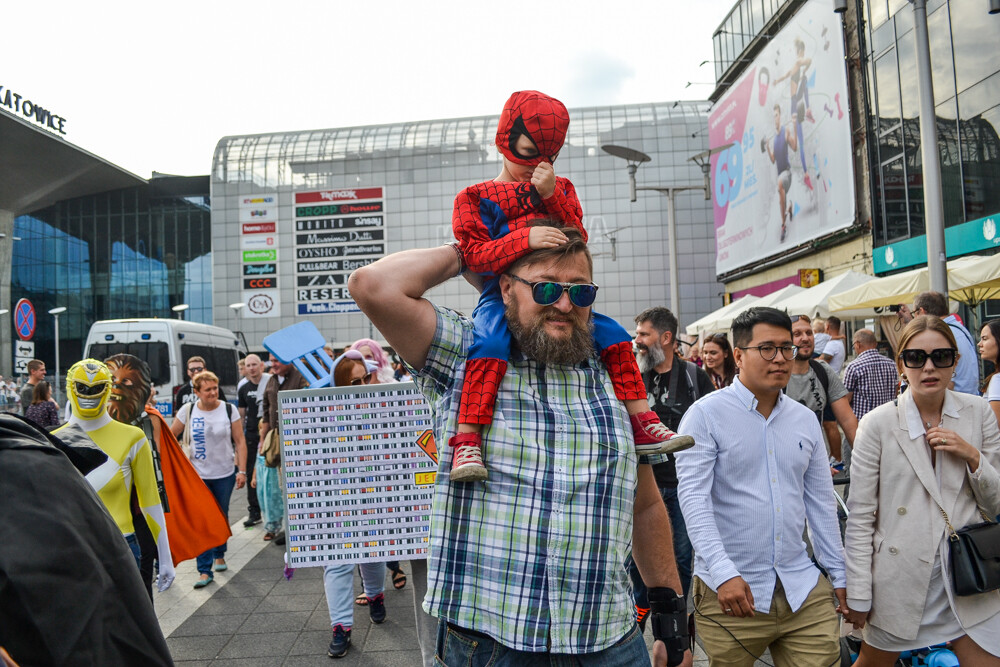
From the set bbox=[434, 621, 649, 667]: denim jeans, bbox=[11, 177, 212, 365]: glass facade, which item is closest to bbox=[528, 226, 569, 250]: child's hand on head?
bbox=[434, 621, 649, 667]: denim jeans

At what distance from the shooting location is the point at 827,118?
19656 mm

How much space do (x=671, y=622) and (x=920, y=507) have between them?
1.61m

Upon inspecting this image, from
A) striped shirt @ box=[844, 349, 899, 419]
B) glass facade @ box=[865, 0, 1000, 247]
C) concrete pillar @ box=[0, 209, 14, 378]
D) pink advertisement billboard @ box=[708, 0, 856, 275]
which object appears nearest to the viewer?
striped shirt @ box=[844, 349, 899, 419]

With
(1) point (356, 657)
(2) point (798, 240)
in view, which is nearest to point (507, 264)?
(1) point (356, 657)

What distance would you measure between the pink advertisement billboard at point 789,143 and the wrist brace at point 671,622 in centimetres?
1747

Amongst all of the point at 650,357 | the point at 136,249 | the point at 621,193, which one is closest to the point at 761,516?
the point at 650,357

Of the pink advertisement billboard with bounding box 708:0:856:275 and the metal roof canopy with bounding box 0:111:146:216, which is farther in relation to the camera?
the metal roof canopy with bounding box 0:111:146:216

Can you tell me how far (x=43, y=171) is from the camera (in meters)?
40.7

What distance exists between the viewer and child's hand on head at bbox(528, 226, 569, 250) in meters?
1.99

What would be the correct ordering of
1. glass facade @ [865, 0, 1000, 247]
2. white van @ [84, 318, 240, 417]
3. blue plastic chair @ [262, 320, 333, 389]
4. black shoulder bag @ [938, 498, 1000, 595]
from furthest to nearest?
1. white van @ [84, 318, 240, 417]
2. glass facade @ [865, 0, 1000, 247]
3. blue plastic chair @ [262, 320, 333, 389]
4. black shoulder bag @ [938, 498, 1000, 595]

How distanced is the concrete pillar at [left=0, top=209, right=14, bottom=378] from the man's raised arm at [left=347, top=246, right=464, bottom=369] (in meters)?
43.6

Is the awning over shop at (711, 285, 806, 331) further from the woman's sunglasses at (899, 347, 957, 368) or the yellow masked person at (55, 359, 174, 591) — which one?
the yellow masked person at (55, 359, 174, 591)

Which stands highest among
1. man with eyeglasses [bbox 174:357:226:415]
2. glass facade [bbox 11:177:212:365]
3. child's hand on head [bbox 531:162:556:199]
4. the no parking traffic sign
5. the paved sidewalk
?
glass facade [bbox 11:177:212:365]

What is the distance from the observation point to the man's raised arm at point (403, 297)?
1.92 meters
